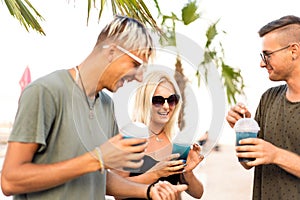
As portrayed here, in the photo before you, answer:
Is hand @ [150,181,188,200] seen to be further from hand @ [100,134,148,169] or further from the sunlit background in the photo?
hand @ [100,134,148,169]

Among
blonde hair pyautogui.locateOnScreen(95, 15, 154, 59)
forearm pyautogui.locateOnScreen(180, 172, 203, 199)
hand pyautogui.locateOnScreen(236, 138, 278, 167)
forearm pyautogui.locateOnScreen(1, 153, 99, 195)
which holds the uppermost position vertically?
blonde hair pyautogui.locateOnScreen(95, 15, 154, 59)

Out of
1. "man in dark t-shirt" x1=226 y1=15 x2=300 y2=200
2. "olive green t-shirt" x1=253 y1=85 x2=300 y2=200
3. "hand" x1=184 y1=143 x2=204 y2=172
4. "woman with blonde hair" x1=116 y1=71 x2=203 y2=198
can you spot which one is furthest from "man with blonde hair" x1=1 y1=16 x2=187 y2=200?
"olive green t-shirt" x1=253 y1=85 x2=300 y2=200

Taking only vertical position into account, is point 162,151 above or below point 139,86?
below

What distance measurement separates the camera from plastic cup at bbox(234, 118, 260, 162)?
64.3 inches

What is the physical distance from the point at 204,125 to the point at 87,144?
31 centimetres

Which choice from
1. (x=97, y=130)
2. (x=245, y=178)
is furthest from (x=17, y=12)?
(x=245, y=178)

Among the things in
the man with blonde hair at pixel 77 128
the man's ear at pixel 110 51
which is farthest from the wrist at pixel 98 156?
the man's ear at pixel 110 51

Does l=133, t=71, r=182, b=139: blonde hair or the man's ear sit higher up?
the man's ear

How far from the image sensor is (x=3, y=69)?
3.83 m

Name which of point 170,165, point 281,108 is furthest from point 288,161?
point 170,165

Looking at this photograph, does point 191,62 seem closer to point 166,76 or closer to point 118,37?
point 166,76

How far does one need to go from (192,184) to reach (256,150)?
323mm

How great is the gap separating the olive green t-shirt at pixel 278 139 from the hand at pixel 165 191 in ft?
2.20

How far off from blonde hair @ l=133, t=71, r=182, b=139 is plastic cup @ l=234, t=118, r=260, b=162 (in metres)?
0.30
